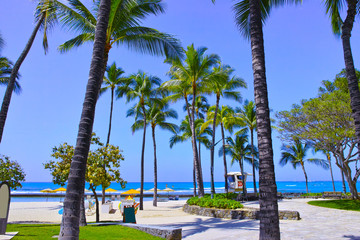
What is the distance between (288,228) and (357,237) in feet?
7.47

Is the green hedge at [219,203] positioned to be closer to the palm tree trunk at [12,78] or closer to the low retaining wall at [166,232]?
the low retaining wall at [166,232]

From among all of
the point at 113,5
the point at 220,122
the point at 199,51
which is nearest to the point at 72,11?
the point at 113,5

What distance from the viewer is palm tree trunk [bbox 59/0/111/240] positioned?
4070 mm

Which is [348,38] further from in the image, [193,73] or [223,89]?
[223,89]

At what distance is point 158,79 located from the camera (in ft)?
73.0

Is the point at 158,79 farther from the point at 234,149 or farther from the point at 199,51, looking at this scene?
the point at 234,149

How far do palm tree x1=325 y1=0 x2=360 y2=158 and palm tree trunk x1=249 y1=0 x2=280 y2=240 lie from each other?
3.95 m

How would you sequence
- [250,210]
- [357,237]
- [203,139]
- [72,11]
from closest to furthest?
[357,237] → [72,11] → [250,210] → [203,139]

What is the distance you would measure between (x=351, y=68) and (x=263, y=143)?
17.6 ft

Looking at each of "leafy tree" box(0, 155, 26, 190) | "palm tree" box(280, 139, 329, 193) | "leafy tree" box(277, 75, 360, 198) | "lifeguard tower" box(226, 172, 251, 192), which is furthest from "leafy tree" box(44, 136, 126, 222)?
"palm tree" box(280, 139, 329, 193)

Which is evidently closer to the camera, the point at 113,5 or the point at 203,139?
the point at 113,5

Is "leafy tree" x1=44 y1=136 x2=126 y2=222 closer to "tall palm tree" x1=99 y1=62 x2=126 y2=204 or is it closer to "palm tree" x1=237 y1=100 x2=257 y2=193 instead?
"tall palm tree" x1=99 y1=62 x2=126 y2=204

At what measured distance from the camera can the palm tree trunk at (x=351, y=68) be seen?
704cm

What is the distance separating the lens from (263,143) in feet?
15.1
